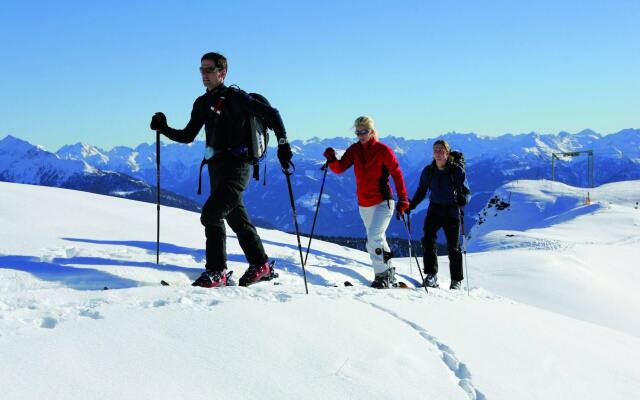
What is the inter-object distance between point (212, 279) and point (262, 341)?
2383 millimetres

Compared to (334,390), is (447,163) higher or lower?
higher

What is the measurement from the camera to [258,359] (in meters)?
3.94

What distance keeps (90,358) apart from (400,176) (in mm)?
5780

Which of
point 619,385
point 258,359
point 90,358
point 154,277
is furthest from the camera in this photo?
point 154,277

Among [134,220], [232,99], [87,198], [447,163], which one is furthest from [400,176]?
[87,198]

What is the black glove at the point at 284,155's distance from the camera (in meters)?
6.41

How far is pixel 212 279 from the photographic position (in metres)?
6.48

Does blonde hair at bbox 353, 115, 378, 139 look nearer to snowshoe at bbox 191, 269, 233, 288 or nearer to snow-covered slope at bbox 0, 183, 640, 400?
snow-covered slope at bbox 0, 183, 640, 400

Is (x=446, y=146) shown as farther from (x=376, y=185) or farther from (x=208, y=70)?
(x=208, y=70)

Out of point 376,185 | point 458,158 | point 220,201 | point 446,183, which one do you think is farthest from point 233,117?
point 458,158

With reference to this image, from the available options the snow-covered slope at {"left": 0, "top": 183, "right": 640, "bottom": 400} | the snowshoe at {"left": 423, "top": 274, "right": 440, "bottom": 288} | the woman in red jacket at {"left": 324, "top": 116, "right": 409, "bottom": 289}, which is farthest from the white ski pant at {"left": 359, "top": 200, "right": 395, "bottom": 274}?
the snowshoe at {"left": 423, "top": 274, "right": 440, "bottom": 288}

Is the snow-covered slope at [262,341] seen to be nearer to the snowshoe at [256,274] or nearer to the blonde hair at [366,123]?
Result: the snowshoe at [256,274]

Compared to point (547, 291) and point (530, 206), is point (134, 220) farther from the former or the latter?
point (530, 206)

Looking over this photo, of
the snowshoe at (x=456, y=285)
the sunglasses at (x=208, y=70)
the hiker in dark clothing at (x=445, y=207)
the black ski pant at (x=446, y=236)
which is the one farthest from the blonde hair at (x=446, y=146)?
the sunglasses at (x=208, y=70)
